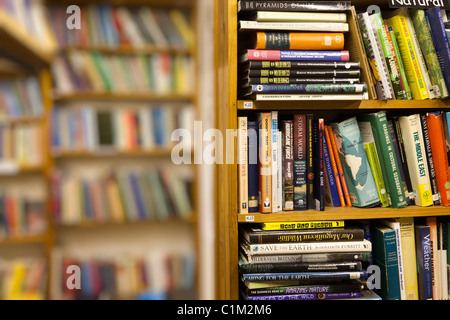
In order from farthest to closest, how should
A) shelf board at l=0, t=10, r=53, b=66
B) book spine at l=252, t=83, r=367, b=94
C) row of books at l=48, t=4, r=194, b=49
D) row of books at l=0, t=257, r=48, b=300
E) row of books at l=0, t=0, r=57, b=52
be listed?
1. row of books at l=48, t=4, r=194, b=49
2. row of books at l=0, t=257, r=48, b=300
3. row of books at l=0, t=0, r=57, b=52
4. shelf board at l=0, t=10, r=53, b=66
5. book spine at l=252, t=83, r=367, b=94

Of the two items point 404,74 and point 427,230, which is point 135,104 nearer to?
point 404,74

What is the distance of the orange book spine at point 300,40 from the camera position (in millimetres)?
1071

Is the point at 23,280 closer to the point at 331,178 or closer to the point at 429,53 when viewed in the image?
the point at 331,178

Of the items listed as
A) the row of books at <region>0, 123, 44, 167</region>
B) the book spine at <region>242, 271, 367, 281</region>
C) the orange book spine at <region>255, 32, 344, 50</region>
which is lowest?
the book spine at <region>242, 271, 367, 281</region>

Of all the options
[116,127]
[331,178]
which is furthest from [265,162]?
[116,127]

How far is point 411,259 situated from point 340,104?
1.81 feet

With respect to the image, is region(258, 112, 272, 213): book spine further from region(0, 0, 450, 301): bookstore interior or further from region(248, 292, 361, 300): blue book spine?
region(248, 292, 361, 300): blue book spine

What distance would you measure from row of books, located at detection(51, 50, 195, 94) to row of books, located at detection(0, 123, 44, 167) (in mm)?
290

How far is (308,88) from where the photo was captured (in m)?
1.06

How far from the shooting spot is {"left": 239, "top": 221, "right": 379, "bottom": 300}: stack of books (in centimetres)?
107

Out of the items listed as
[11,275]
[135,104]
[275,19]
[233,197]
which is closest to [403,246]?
[233,197]

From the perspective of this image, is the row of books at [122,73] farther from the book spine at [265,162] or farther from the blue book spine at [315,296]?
the blue book spine at [315,296]

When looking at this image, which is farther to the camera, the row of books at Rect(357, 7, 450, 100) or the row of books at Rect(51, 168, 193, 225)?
the row of books at Rect(51, 168, 193, 225)

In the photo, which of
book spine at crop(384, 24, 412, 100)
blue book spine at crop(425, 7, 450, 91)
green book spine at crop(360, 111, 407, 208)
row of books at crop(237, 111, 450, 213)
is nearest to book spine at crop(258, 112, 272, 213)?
row of books at crop(237, 111, 450, 213)
